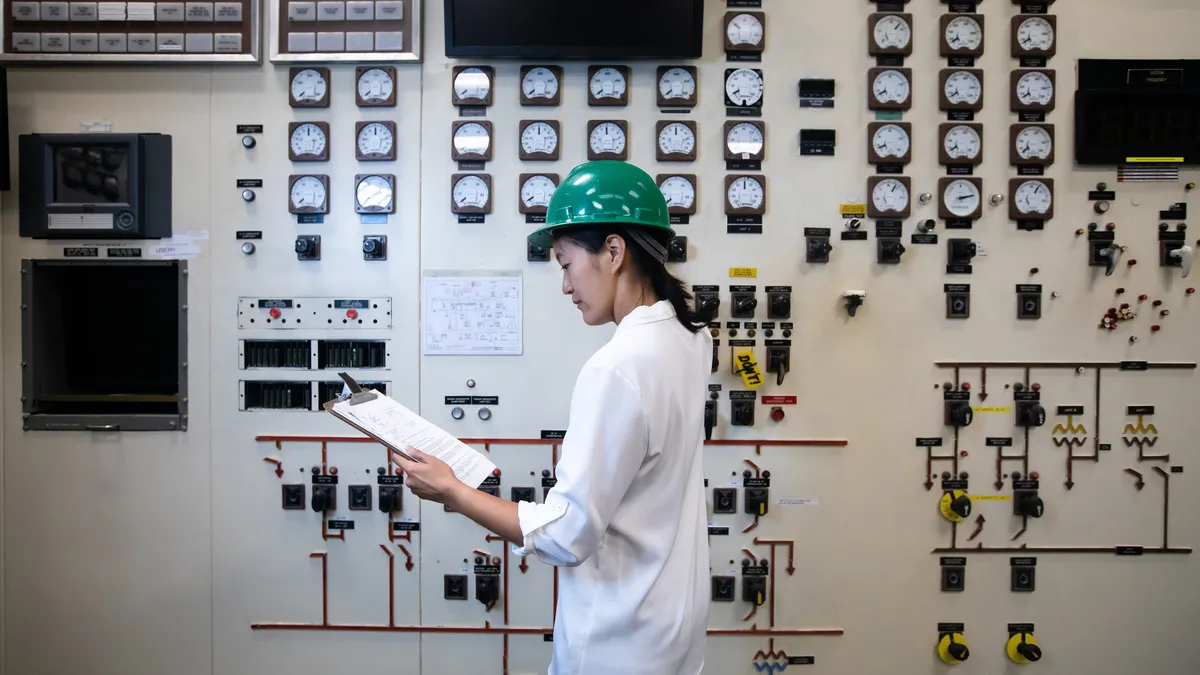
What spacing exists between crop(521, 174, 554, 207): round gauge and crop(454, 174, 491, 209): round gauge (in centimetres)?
15

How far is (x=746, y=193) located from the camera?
7.36ft

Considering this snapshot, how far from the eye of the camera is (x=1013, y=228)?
7.47 ft

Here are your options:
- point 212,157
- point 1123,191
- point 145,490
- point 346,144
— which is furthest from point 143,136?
point 1123,191

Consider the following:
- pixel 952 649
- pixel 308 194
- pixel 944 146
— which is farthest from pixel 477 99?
pixel 952 649

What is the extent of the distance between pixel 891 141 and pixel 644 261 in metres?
1.51

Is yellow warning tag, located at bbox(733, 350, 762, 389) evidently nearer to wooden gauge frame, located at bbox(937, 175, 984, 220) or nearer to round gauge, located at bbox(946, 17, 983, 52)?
wooden gauge frame, located at bbox(937, 175, 984, 220)

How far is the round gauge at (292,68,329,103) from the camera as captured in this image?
2.25m

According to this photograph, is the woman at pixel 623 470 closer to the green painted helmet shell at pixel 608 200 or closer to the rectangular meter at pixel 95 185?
the green painted helmet shell at pixel 608 200

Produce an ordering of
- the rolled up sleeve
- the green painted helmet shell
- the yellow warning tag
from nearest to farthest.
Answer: the rolled up sleeve < the green painted helmet shell < the yellow warning tag

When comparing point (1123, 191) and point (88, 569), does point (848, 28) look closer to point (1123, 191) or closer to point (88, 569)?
point (1123, 191)

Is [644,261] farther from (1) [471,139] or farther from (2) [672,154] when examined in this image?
Result: (1) [471,139]

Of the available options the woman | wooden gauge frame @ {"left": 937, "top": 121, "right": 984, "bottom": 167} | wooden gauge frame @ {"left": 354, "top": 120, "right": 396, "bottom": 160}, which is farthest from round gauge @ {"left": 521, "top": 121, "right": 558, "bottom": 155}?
wooden gauge frame @ {"left": 937, "top": 121, "right": 984, "bottom": 167}

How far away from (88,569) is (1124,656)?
4.25 meters

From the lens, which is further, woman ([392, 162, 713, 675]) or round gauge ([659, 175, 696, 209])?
round gauge ([659, 175, 696, 209])
